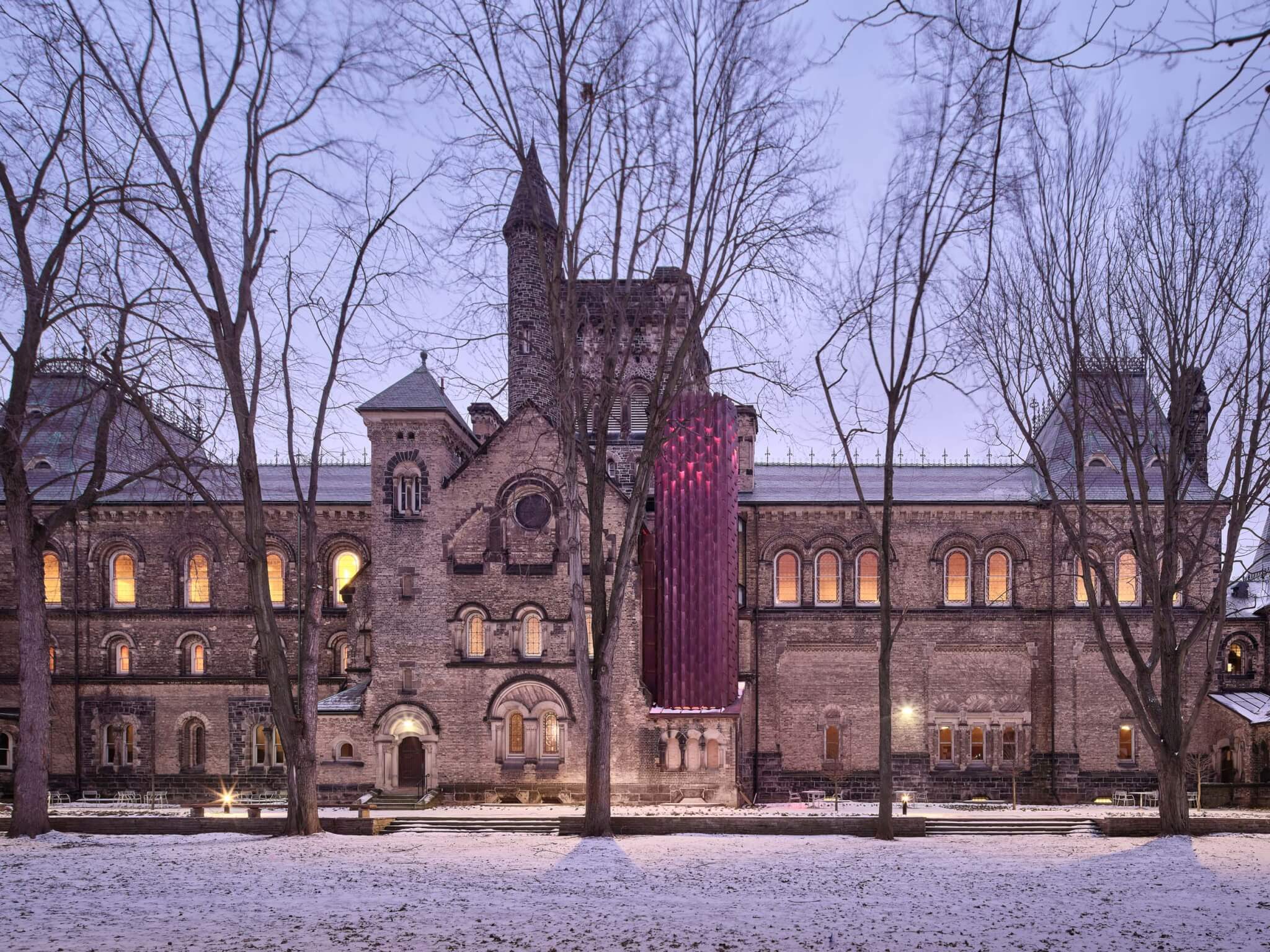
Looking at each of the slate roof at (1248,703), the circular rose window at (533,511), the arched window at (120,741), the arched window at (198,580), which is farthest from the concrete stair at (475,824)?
the slate roof at (1248,703)

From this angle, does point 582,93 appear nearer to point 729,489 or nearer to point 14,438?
point 14,438

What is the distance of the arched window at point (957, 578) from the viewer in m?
32.4

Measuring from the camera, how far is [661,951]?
28.9ft

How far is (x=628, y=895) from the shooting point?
11.5m

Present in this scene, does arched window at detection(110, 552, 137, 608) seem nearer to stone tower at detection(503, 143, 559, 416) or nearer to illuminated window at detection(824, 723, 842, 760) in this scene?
stone tower at detection(503, 143, 559, 416)

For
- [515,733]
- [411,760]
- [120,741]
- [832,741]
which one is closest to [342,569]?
[411,760]

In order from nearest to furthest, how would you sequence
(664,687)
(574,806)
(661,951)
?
(661,951) < (574,806) < (664,687)

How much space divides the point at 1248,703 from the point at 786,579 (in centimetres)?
1504

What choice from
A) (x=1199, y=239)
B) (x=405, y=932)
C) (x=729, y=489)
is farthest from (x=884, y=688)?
(x=729, y=489)

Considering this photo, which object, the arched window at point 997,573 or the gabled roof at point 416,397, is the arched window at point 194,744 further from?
the arched window at point 997,573

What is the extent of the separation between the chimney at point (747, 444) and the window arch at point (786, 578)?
255 cm

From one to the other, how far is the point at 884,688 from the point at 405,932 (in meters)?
10.5

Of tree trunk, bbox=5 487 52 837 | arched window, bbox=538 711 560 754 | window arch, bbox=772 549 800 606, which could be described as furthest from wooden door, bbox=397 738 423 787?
tree trunk, bbox=5 487 52 837

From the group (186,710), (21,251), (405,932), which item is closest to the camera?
(405,932)
